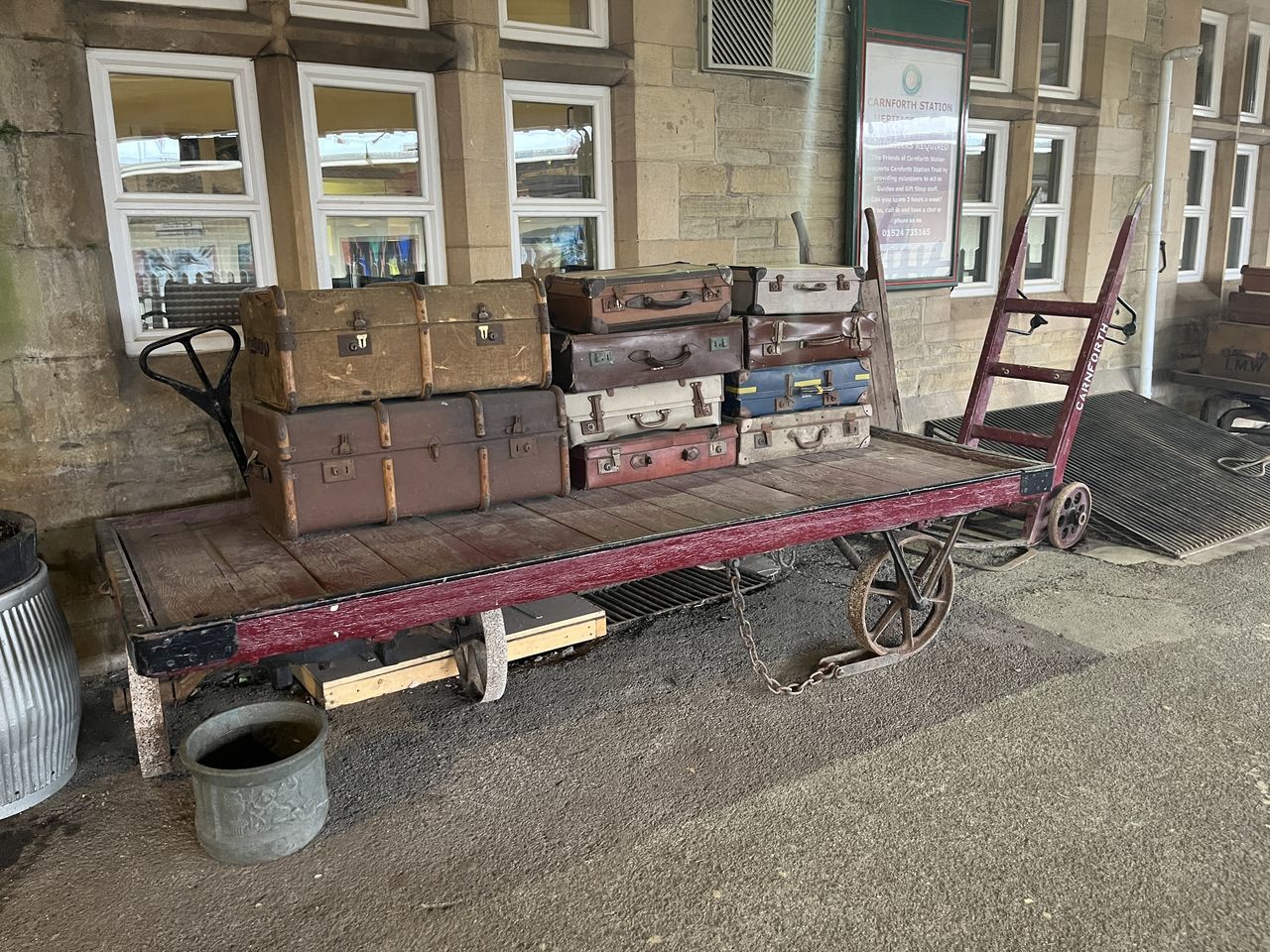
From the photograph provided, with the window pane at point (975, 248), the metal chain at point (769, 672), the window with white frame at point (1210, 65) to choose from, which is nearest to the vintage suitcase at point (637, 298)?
the metal chain at point (769, 672)

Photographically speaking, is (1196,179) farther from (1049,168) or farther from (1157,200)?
(1049,168)

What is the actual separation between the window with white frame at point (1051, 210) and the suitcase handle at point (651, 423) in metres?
5.48

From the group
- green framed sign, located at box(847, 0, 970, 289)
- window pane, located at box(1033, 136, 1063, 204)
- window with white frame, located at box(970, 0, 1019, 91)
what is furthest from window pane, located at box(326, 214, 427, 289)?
window pane, located at box(1033, 136, 1063, 204)

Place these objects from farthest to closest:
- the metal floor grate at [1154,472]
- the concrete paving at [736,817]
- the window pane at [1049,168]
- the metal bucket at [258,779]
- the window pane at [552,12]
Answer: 1. the window pane at [1049,168]
2. the metal floor grate at [1154,472]
3. the window pane at [552,12]
4. the metal bucket at [258,779]
5. the concrete paving at [736,817]

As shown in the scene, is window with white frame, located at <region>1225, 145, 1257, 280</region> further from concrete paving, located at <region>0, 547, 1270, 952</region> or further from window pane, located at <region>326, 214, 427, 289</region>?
window pane, located at <region>326, 214, 427, 289</region>

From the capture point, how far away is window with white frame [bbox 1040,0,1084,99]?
26.9ft

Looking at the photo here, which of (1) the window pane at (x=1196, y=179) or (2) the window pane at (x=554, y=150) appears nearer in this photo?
(2) the window pane at (x=554, y=150)

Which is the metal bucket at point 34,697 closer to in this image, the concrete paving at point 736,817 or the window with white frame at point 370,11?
the concrete paving at point 736,817

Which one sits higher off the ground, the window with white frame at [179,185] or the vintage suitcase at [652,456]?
the window with white frame at [179,185]

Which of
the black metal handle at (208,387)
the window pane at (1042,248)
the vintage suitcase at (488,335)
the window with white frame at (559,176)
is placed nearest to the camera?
the vintage suitcase at (488,335)

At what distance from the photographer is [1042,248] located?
8.73m

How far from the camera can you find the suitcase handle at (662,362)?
13.7 feet

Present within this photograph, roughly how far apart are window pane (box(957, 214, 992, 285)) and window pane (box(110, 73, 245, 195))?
227 inches

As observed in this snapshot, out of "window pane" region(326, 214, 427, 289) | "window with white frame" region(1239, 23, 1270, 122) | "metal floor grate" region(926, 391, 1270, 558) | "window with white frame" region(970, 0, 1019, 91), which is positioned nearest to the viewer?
"window pane" region(326, 214, 427, 289)
